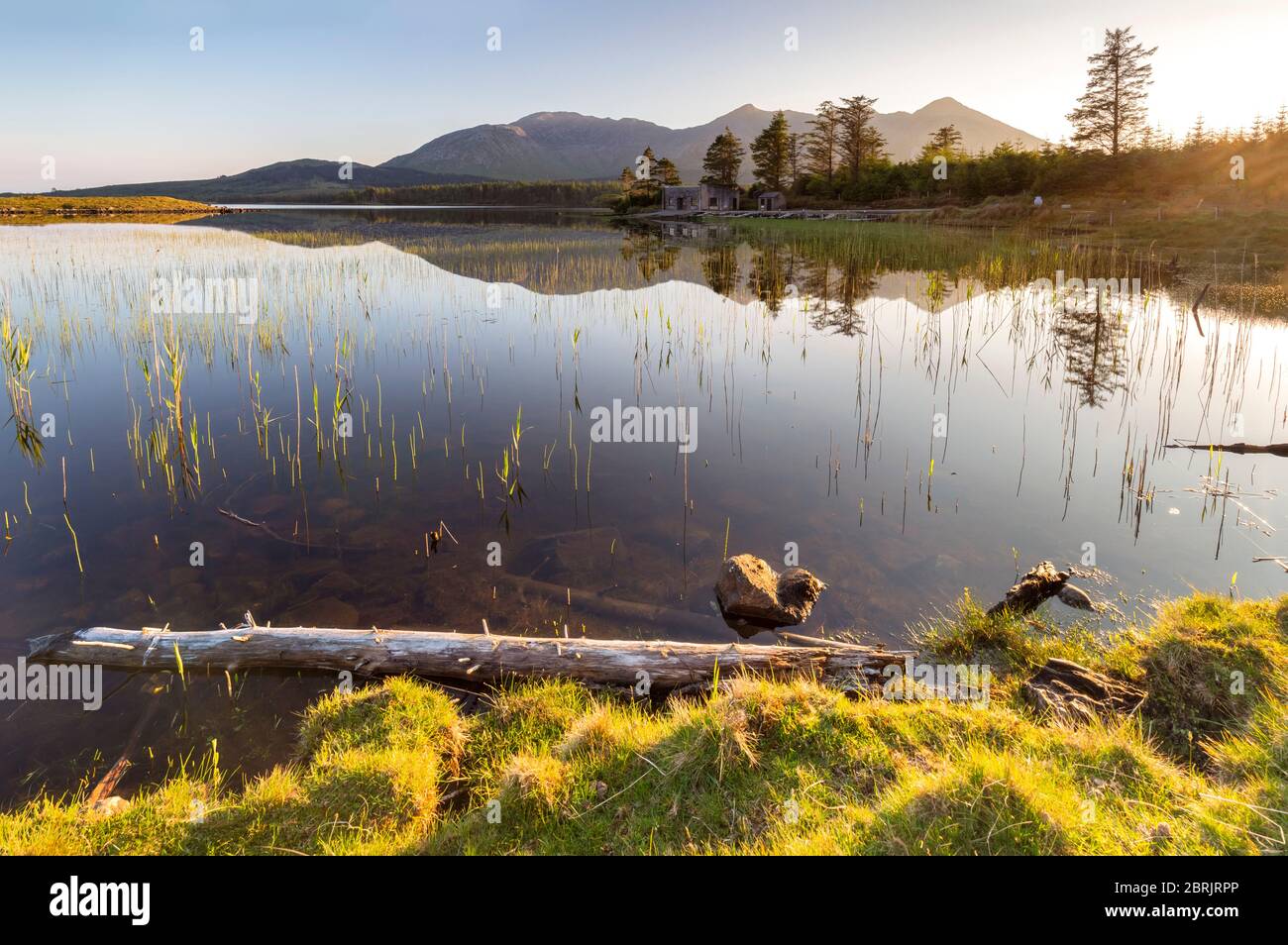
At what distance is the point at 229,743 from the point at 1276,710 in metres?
7.61

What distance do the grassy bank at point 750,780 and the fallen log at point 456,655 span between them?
0.35 m

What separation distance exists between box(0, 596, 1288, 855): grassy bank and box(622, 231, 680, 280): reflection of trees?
22.1 meters

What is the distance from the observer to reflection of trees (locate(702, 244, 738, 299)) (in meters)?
24.1

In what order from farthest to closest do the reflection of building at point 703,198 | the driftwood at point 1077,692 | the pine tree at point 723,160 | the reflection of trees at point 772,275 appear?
the reflection of building at point 703,198
the pine tree at point 723,160
the reflection of trees at point 772,275
the driftwood at point 1077,692

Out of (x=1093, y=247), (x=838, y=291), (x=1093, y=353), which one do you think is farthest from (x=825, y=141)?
(x=1093, y=353)

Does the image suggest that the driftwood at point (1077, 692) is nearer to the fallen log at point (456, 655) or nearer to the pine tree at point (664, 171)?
the fallen log at point (456, 655)

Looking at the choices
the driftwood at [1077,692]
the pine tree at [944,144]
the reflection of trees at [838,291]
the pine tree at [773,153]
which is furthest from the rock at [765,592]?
the pine tree at [944,144]

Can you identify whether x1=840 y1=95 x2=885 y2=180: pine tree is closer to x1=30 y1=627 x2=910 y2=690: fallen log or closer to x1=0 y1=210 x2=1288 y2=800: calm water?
x1=0 y1=210 x2=1288 y2=800: calm water

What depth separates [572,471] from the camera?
10.3 m

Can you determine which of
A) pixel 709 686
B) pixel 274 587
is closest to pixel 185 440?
pixel 274 587

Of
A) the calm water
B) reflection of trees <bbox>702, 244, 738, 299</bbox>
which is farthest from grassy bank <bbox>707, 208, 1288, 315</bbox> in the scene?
reflection of trees <bbox>702, 244, 738, 299</bbox>

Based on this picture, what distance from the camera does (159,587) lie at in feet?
23.7

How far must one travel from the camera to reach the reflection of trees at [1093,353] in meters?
12.8

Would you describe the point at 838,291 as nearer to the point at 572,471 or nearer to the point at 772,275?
the point at 772,275
